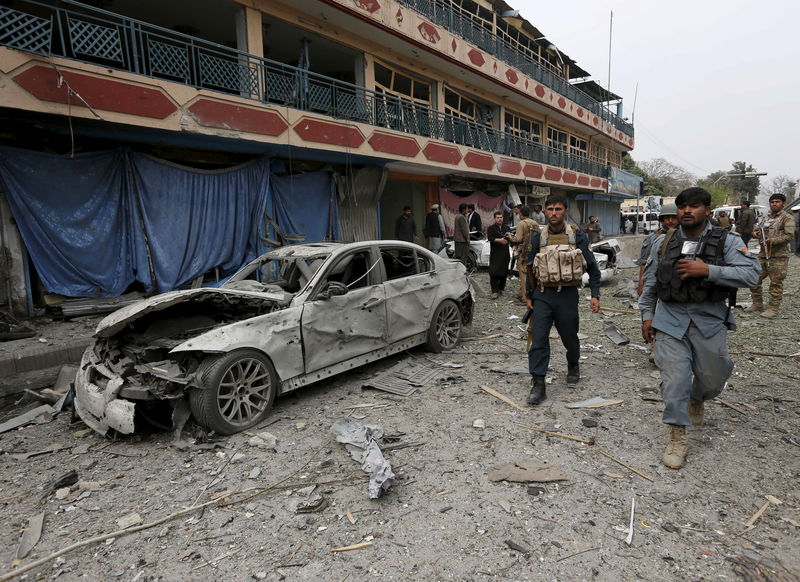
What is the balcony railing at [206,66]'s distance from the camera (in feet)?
21.5

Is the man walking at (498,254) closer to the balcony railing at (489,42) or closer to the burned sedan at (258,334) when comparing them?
the burned sedan at (258,334)

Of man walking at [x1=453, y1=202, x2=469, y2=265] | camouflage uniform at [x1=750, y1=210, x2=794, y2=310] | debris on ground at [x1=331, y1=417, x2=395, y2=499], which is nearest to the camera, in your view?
debris on ground at [x1=331, y1=417, x2=395, y2=499]

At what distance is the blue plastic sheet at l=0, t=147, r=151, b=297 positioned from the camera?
22.0ft

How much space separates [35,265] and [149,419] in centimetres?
510

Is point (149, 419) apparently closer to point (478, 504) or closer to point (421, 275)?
point (478, 504)

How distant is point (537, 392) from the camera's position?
4164 millimetres

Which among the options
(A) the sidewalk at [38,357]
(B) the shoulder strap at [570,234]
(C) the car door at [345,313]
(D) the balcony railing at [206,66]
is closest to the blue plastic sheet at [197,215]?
(D) the balcony railing at [206,66]

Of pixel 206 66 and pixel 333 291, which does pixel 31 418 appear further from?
pixel 206 66

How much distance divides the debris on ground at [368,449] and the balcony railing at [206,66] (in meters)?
6.72

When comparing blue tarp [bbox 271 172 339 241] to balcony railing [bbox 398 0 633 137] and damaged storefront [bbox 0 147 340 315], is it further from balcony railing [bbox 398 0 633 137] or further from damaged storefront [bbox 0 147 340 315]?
balcony railing [bbox 398 0 633 137]

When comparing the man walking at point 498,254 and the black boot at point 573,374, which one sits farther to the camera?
the man walking at point 498,254

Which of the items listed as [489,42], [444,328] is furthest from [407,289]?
[489,42]

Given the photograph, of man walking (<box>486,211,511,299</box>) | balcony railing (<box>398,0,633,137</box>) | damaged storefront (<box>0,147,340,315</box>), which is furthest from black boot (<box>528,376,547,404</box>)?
balcony railing (<box>398,0,633,137</box>)

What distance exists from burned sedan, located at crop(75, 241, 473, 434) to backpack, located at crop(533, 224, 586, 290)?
1712mm
